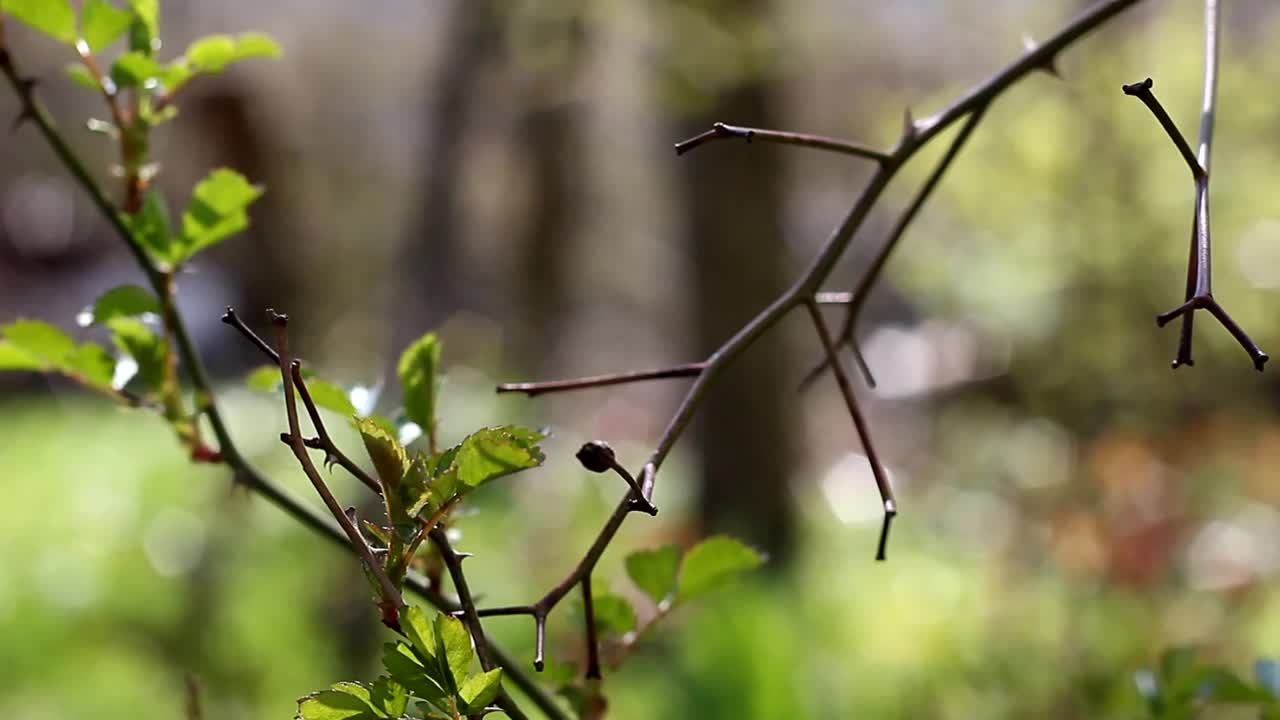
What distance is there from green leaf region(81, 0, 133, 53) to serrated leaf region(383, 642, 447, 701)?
339mm

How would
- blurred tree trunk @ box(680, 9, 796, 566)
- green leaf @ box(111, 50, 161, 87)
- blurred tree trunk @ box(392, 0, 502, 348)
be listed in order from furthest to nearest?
blurred tree trunk @ box(680, 9, 796, 566) → blurred tree trunk @ box(392, 0, 502, 348) → green leaf @ box(111, 50, 161, 87)

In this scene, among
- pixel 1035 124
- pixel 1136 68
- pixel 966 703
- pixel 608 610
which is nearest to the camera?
pixel 608 610

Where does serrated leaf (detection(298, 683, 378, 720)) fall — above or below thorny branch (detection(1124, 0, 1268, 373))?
below

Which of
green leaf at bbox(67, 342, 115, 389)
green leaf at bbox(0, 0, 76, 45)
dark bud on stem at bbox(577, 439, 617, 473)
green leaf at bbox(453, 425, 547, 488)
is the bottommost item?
green leaf at bbox(67, 342, 115, 389)

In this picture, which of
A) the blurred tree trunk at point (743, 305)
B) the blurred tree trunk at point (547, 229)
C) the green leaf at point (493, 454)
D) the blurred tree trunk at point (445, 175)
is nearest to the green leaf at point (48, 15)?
the green leaf at point (493, 454)

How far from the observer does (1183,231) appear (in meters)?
2.94

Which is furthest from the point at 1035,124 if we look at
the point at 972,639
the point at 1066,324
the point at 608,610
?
the point at 608,610

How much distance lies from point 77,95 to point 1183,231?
20.7 ft

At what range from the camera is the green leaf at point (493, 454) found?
33cm

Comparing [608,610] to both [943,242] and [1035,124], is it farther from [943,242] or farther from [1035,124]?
[943,242]

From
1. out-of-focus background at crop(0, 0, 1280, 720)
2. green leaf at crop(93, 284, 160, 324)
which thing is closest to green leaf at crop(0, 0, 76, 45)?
green leaf at crop(93, 284, 160, 324)

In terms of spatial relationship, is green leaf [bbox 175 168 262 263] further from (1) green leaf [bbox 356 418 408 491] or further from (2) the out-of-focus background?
(2) the out-of-focus background

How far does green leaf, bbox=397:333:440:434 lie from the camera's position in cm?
47

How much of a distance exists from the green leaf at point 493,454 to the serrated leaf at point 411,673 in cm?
5
